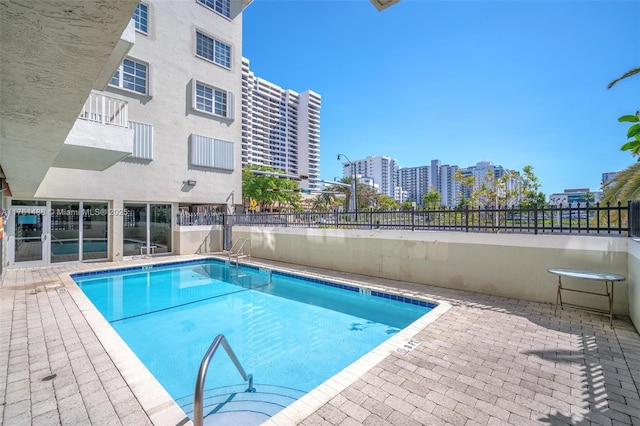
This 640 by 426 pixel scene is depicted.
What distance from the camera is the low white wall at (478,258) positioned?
5.93 metres

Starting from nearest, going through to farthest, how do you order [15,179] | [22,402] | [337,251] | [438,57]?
[22,402], [15,179], [337,251], [438,57]

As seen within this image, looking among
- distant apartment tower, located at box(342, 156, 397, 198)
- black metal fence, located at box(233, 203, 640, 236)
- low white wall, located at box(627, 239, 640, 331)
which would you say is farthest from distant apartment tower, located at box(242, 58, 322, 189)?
low white wall, located at box(627, 239, 640, 331)

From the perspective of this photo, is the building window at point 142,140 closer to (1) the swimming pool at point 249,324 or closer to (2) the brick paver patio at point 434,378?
(1) the swimming pool at point 249,324

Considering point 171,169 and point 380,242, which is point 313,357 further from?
point 171,169

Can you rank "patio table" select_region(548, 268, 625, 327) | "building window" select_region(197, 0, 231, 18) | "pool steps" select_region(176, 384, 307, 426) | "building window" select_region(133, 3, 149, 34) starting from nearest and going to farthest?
"pool steps" select_region(176, 384, 307, 426) < "patio table" select_region(548, 268, 625, 327) < "building window" select_region(133, 3, 149, 34) < "building window" select_region(197, 0, 231, 18)

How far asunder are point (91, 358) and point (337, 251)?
24.4 feet

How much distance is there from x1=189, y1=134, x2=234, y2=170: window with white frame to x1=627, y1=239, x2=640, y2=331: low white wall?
15.9 meters

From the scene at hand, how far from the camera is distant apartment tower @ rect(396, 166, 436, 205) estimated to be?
326 ft

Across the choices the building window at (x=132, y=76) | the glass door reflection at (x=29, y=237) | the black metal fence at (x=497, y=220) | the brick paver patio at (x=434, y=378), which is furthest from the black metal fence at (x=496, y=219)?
the glass door reflection at (x=29, y=237)

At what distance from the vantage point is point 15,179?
24.4ft

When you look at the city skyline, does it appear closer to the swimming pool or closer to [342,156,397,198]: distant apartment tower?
the swimming pool

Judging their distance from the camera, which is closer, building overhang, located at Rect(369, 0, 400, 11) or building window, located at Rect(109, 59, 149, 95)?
building overhang, located at Rect(369, 0, 400, 11)

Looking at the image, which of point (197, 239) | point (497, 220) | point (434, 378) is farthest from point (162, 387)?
point (197, 239)

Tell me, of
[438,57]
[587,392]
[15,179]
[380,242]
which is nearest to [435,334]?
[587,392]
